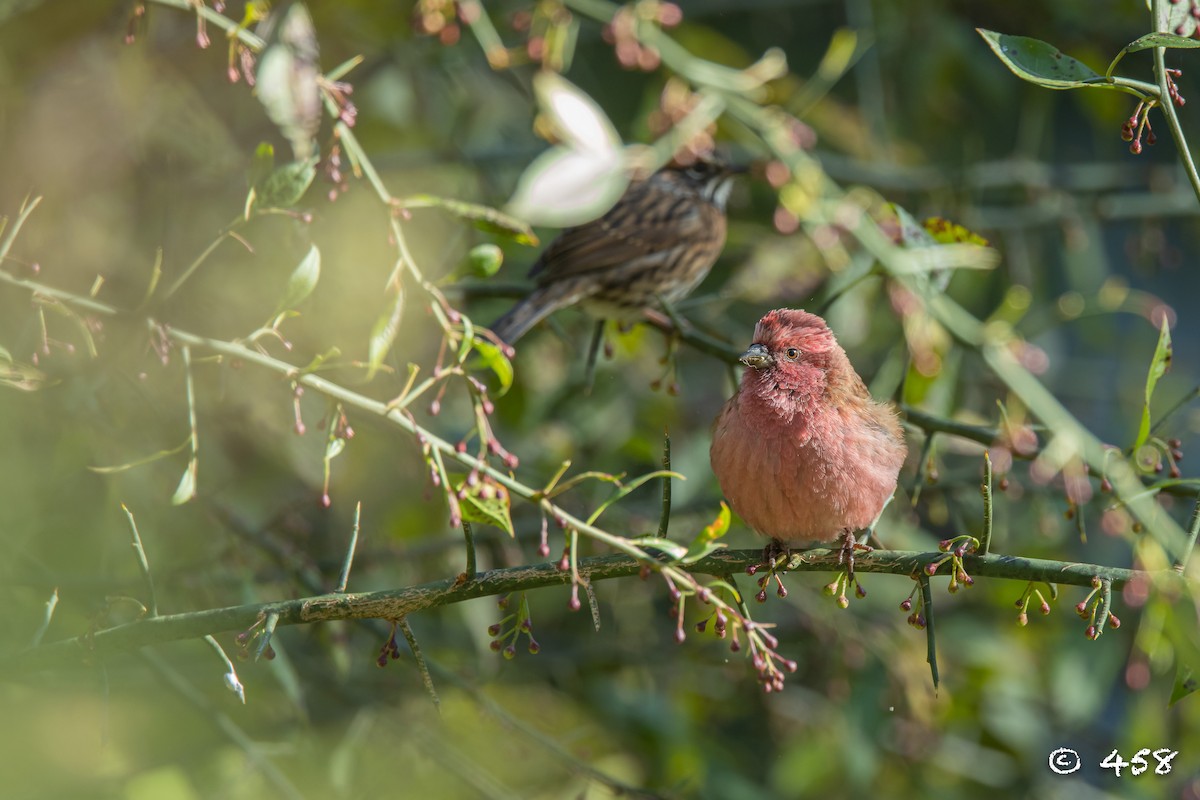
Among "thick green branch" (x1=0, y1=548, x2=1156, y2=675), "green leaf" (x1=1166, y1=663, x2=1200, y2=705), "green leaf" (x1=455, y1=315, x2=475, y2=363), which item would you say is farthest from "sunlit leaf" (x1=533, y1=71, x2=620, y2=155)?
"green leaf" (x1=1166, y1=663, x2=1200, y2=705)

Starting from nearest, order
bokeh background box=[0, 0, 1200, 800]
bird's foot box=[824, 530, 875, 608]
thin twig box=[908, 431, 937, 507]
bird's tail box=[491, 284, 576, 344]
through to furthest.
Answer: bird's foot box=[824, 530, 875, 608] < thin twig box=[908, 431, 937, 507] < bokeh background box=[0, 0, 1200, 800] < bird's tail box=[491, 284, 576, 344]

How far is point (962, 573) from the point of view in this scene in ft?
7.76

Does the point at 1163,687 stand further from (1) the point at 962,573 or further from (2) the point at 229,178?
(2) the point at 229,178

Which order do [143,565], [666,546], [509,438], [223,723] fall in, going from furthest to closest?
[509,438] < [223,723] < [143,565] < [666,546]

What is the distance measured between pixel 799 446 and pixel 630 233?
2.37m

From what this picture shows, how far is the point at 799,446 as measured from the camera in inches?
129

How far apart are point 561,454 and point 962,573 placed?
8.78 ft

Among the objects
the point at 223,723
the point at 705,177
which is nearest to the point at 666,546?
the point at 223,723

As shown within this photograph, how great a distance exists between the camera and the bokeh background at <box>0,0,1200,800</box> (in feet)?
13.3

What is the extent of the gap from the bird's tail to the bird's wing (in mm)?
106

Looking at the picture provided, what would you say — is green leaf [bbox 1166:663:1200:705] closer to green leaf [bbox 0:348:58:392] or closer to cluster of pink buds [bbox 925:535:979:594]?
cluster of pink buds [bbox 925:535:979:594]

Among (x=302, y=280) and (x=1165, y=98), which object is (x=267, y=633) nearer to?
(x=302, y=280)

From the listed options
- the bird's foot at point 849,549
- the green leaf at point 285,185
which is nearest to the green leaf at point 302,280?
the green leaf at point 285,185

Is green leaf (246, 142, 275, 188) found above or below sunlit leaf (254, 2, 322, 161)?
below
